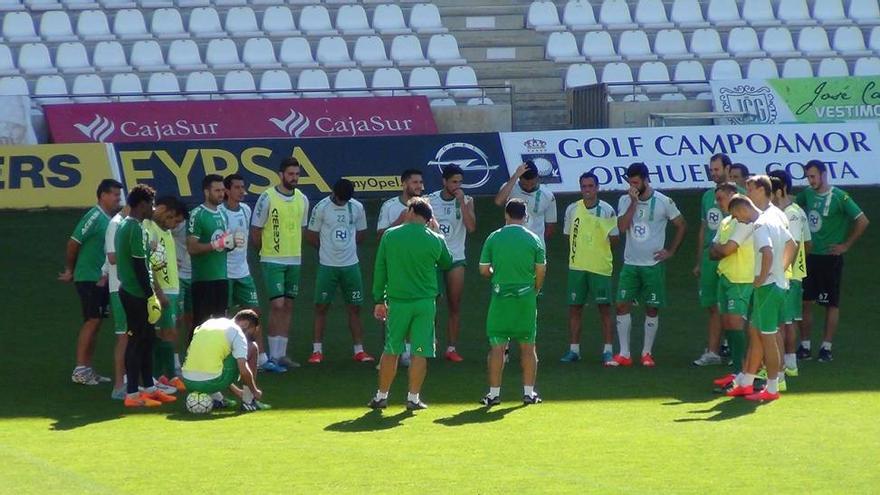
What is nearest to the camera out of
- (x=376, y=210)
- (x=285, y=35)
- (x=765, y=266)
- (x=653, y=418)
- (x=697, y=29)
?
(x=653, y=418)

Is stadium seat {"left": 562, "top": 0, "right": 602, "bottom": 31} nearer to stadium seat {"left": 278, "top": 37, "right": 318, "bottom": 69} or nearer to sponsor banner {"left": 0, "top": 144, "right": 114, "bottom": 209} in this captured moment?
stadium seat {"left": 278, "top": 37, "right": 318, "bottom": 69}

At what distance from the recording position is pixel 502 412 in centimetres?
1147

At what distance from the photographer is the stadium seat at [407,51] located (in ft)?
82.4

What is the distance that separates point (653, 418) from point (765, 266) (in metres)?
1.72

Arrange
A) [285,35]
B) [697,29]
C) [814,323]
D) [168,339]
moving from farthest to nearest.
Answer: [697,29]
[285,35]
[814,323]
[168,339]

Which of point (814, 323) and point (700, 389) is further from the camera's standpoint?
point (814, 323)

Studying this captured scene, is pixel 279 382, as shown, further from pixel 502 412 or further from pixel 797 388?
pixel 797 388

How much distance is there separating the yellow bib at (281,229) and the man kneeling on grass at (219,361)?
2.51 metres

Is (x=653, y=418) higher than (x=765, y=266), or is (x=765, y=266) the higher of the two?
(x=765, y=266)

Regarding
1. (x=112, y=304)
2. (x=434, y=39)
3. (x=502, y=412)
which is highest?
(x=434, y=39)

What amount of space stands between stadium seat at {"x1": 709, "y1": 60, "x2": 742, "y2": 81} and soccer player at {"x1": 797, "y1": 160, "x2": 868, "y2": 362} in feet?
38.3

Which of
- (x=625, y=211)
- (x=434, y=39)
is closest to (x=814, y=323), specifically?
(x=625, y=211)

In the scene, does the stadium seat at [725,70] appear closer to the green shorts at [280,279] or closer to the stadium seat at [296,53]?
the stadium seat at [296,53]

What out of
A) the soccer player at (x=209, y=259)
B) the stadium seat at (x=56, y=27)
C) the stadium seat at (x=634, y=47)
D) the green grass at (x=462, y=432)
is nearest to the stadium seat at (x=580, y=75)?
the stadium seat at (x=634, y=47)
